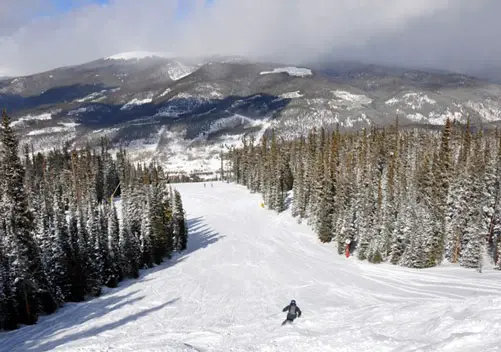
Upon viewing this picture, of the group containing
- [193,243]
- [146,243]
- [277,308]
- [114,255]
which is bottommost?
[193,243]

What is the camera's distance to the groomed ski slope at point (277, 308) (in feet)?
50.2

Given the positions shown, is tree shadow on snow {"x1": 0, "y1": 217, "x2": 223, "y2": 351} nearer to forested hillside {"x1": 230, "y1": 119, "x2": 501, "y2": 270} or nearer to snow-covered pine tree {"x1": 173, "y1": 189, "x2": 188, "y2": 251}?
snow-covered pine tree {"x1": 173, "y1": 189, "x2": 188, "y2": 251}

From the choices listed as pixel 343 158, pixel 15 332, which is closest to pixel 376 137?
pixel 343 158

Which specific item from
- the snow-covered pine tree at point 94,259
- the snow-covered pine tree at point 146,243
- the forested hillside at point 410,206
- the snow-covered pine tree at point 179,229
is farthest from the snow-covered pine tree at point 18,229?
the forested hillside at point 410,206

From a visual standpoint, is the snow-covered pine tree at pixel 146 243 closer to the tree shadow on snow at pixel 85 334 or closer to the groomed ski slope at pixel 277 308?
the groomed ski slope at pixel 277 308

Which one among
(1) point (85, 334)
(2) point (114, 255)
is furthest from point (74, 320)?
(2) point (114, 255)

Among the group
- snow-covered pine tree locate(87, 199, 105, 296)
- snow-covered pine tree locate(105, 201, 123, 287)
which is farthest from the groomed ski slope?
snow-covered pine tree locate(87, 199, 105, 296)

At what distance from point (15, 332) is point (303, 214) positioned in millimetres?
52929

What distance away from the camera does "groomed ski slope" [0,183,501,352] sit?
15289 millimetres

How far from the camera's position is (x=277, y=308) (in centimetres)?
2534

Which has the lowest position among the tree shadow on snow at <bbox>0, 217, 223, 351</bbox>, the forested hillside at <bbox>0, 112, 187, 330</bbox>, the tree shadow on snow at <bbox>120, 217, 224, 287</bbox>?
the tree shadow on snow at <bbox>120, 217, 224, 287</bbox>

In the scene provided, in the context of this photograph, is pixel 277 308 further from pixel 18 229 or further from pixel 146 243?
pixel 146 243

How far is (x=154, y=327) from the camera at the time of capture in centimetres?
2219

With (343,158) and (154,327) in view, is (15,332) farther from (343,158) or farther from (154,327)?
(343,158)
